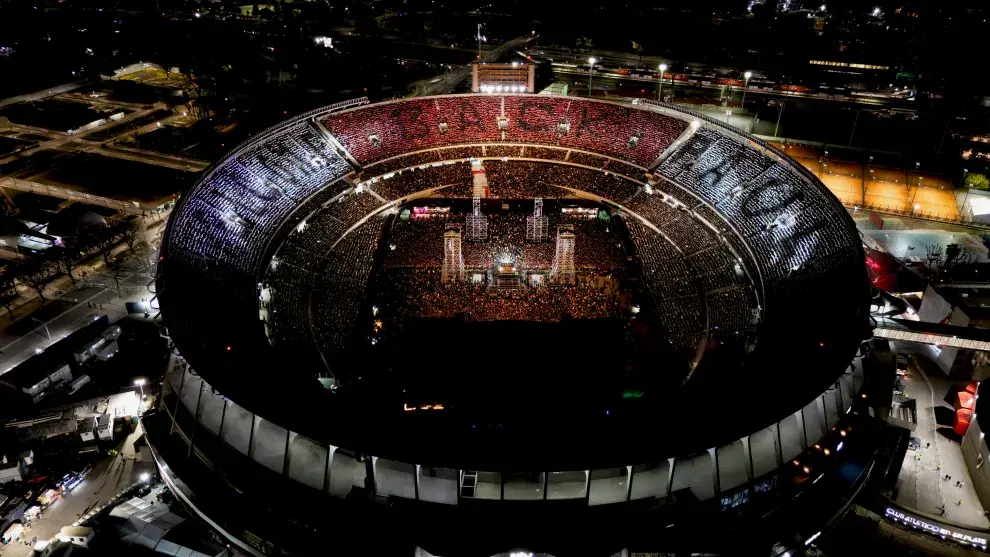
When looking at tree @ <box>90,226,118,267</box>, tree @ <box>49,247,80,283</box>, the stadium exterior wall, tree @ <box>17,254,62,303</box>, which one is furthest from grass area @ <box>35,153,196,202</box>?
the stadium exterior wall

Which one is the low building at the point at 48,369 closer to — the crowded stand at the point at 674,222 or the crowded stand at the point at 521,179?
the crowded stand at the point at 521,179

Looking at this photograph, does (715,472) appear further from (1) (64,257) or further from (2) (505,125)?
A: (1) (64,257)

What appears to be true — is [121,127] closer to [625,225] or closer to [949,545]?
[625,225]

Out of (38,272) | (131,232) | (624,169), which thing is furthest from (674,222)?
(38,272)

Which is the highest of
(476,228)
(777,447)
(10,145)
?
(10,145)

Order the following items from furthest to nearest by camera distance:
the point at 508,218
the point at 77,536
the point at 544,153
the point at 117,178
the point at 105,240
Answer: the point at 117,178
the point at 544,153
the point at 508,218
the point at 105,240
the point at 77,536

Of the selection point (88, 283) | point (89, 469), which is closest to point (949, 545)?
point (89, 469)
